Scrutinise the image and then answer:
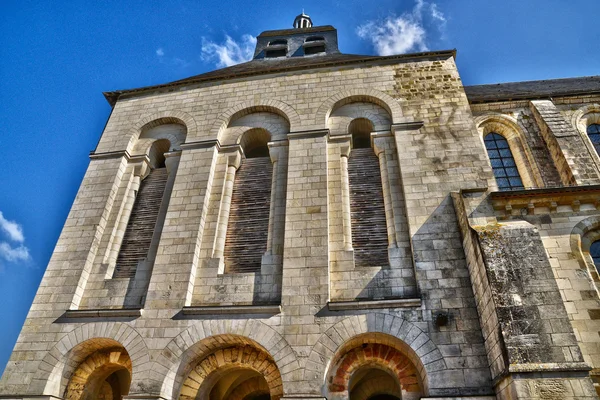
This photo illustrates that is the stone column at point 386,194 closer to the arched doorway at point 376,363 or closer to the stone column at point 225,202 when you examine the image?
the arched doorway at point 376,363

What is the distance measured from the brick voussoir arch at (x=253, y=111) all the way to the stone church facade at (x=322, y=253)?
54 mm

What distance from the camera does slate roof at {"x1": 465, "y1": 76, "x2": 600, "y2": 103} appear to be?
13844 millimetres

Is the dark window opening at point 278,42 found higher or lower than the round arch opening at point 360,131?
higher

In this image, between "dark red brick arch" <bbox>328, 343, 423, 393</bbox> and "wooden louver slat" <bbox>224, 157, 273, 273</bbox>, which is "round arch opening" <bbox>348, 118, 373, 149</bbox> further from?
"dark red brick arch" <bbox>328, 343, 423, 393</bbox>

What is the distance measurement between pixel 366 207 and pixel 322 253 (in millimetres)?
1850

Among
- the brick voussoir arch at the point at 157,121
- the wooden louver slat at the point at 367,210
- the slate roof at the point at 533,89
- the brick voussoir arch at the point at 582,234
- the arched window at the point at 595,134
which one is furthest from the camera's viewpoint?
the slate roof at the point at 533,89

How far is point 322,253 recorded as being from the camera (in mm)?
8570

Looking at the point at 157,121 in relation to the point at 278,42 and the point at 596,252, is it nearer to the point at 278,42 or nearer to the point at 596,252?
the point at 278,42

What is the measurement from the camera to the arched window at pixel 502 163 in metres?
12.3

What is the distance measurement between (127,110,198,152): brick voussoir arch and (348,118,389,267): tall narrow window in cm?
485

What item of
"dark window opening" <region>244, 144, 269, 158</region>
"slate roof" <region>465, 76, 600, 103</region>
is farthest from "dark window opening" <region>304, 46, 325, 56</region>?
"dark window opening" <region>244, 144, 269, 158</region>

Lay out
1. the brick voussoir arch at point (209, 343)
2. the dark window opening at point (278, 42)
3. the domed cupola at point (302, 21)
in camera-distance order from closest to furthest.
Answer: the brick voussoir arch at point (209, 343) < the dark window opening at point (278, 42) < the domed cupola at point (302, 21)

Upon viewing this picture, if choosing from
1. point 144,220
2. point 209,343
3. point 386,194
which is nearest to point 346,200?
point 386,194

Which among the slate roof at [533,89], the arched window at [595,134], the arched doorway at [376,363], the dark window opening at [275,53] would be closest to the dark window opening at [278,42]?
the dark window opening at [275,53]
